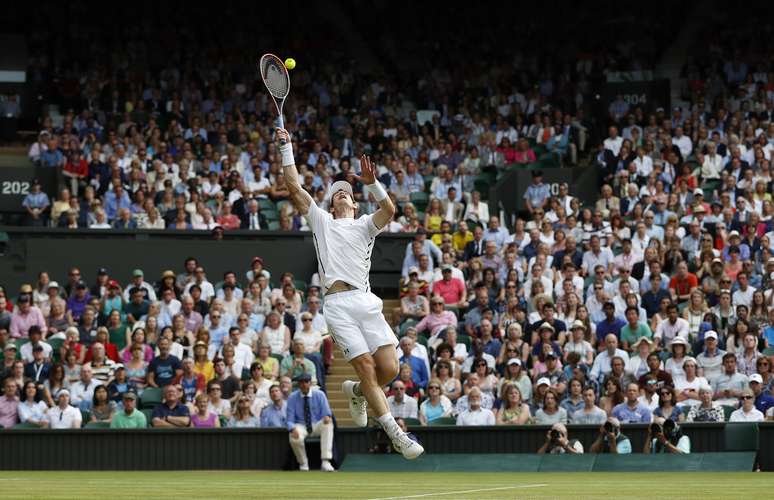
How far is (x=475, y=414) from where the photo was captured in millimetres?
21031

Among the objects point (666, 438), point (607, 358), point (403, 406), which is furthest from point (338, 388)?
point (666, 438)

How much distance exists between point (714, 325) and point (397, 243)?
6.67 meters

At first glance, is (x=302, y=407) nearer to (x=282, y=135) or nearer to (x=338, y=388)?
(x=338, y=388)

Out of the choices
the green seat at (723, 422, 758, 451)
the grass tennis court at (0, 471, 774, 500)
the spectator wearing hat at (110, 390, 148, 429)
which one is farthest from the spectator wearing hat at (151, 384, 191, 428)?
the green seat at (723, 422, 758, 451)

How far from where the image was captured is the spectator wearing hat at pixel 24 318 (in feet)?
78.4

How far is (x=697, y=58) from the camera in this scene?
35.3 m

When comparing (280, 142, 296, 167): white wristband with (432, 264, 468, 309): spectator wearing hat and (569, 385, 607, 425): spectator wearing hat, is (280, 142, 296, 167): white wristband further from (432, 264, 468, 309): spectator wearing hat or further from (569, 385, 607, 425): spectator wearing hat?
(432, 264, 468, 309): spectator wearing hat

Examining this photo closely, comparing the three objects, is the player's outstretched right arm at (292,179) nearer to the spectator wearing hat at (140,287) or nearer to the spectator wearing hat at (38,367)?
the spectator wearing hat at (38,367)

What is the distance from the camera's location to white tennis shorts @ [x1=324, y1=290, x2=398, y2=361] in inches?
506

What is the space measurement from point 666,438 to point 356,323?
759 cm

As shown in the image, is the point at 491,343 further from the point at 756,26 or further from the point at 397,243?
the point at 756,26

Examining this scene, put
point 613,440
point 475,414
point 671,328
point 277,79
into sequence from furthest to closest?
1. point 671,328
2. point 475,414
3. point 613,440
4. point 277,79

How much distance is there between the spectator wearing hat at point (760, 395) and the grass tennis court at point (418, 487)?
3.87m

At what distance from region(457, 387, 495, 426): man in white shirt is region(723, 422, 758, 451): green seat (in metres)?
3.35
